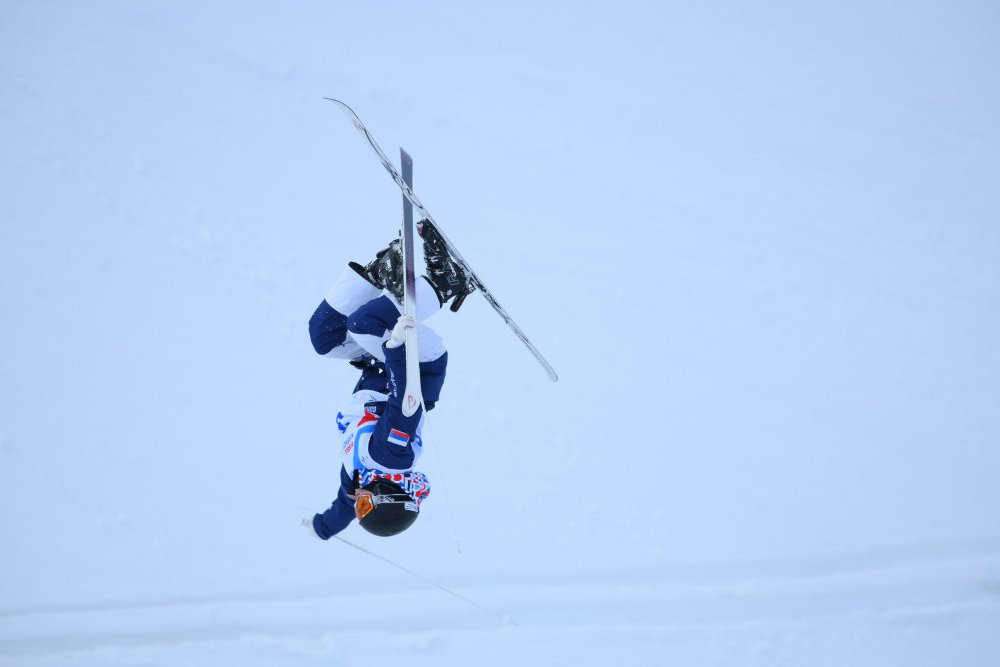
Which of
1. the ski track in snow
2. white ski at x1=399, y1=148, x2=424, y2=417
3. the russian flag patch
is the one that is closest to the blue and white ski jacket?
the russian flag patch

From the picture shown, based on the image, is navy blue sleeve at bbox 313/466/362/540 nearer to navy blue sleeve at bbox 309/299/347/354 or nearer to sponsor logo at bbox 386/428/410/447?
sponsor logo at bbox 386/428/410/447

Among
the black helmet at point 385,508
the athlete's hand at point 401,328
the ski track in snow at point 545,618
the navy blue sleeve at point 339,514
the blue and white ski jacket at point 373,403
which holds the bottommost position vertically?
the ski track in snow at point 545,618

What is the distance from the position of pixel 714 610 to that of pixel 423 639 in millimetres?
2153

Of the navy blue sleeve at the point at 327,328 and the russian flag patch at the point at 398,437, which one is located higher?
the navy blue sleeve at the point at 327,328

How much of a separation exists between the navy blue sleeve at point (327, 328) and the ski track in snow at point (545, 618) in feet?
9.45

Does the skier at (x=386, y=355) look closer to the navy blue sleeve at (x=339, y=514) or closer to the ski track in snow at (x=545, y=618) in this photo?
the navy blue sleeve at (x=339, y=514)

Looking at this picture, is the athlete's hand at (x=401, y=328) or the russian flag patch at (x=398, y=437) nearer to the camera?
the athlete's hand at (x=401, y=328)

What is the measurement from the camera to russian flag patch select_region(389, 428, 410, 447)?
11.6 ft

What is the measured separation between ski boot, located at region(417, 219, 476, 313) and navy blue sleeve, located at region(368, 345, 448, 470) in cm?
28

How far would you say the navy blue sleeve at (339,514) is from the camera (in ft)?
13.0

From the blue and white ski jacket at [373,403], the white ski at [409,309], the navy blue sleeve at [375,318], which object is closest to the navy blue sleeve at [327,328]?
the blue and white ski jacket at [373,403]

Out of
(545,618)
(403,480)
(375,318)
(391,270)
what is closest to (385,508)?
(403,480)

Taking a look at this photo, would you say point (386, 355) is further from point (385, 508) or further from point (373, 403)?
point (385, 508)

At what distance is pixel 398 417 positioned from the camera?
11.5 ft
